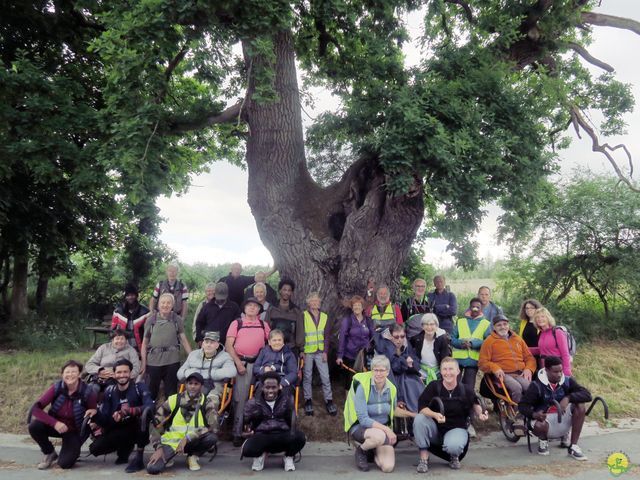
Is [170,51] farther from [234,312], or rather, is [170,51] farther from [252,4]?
[234,312]

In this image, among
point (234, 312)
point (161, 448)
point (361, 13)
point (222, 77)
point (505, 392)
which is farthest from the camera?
point (222, 77)

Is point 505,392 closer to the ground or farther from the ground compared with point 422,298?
closer to the ground

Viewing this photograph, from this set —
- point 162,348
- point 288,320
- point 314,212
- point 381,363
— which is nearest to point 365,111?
point 314,212

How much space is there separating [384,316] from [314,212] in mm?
2470

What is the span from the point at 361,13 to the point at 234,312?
20.5 feet

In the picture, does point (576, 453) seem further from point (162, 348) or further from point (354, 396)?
point (162, 348)

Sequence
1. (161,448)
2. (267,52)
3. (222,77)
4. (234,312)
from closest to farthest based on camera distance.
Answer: (161,448) → (267,52) → (234,312) → (222,77)

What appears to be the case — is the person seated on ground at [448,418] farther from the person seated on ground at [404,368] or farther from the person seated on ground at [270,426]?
the person seated on ground at [270,426]

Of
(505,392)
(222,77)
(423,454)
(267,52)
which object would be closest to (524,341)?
(505,392)

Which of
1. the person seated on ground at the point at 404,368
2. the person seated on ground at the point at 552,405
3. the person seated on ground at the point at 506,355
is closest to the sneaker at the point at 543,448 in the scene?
the person seated on ground at the point at 552,405

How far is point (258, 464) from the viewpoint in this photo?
17.4ft

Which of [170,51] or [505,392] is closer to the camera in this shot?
[505,392]

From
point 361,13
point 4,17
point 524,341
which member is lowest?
point 524,341

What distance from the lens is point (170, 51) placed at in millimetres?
6754
